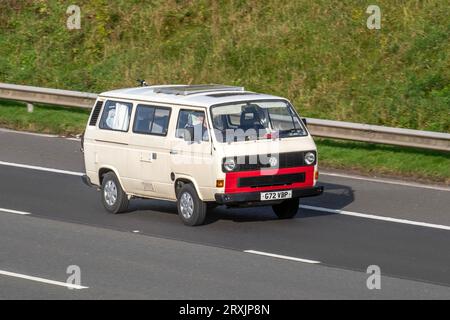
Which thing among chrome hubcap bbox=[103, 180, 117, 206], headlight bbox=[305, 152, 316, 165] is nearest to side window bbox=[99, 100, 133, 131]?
chrome hubcap bbox=[103, 180, 117, 206]

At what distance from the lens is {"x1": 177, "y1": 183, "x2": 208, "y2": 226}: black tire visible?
55.9 ft

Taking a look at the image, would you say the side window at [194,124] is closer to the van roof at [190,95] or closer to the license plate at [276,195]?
the van roof at [190,95]

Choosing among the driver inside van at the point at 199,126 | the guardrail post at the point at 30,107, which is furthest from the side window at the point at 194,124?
the guardrail post at the point at 30,107

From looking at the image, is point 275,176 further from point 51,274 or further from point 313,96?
point 313,96

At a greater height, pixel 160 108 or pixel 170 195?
pixel 160 108

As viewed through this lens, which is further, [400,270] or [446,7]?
[446,7]

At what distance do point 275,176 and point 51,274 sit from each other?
3963 mm

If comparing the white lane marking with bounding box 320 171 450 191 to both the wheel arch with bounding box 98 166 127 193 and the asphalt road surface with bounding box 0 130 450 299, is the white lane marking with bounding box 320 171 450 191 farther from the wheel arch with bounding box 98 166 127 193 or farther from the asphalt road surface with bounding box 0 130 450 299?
the wheel arch with bounding box 98 166 127 193

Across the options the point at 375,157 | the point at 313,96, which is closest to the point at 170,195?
the point at 375,157

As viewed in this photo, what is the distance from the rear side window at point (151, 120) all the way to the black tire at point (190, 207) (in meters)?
0.96

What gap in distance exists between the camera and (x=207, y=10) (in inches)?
1168

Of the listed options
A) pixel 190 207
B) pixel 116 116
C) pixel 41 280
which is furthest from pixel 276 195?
pixel 41 280

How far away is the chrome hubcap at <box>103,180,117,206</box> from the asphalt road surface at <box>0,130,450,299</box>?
1.08ft

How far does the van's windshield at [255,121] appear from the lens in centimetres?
1700
